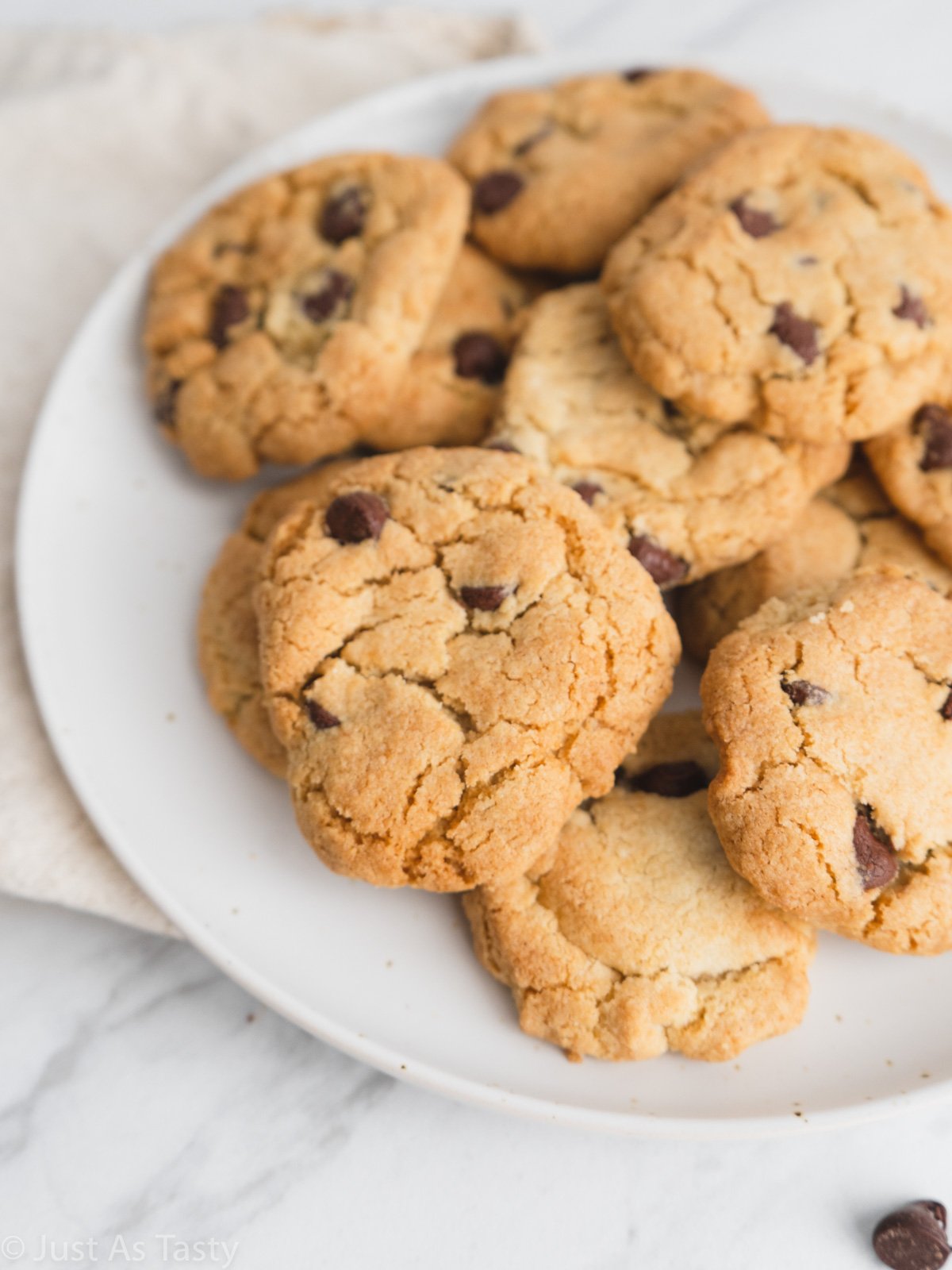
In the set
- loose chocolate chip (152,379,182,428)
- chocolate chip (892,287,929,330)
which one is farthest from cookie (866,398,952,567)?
Result: loose chocolate chip (152,379,182,428)

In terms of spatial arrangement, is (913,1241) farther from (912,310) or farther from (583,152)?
(583,152)

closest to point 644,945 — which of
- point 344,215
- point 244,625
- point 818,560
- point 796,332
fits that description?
point 818,560

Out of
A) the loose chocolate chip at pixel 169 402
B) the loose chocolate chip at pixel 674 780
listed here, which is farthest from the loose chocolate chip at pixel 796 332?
the loose chocolate chip at pixel 169 402

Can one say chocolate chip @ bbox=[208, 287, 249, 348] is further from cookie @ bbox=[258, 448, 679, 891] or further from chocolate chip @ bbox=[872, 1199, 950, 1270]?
chocolate chip @ bbox=[872, 1199, 950, 1270]

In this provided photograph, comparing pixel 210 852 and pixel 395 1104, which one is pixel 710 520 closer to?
pixel 210 852

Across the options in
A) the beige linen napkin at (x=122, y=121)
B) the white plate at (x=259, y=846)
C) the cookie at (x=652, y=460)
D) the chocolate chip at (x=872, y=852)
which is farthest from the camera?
the beige linen napkin at (x=122, y=121)

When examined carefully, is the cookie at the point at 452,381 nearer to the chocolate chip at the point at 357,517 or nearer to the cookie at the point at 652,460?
the cookie at the point at 652,460
